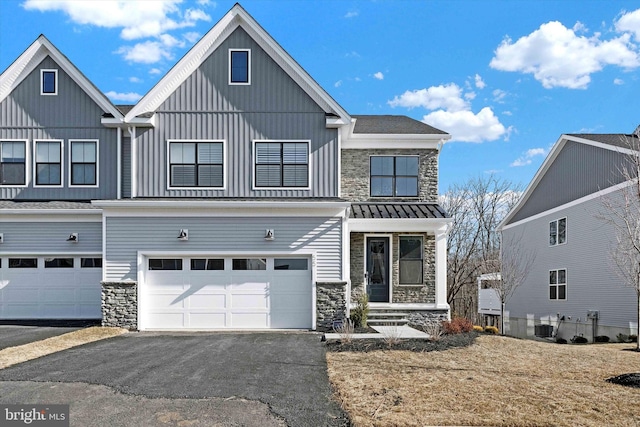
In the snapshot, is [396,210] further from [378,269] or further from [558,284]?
[558,284]

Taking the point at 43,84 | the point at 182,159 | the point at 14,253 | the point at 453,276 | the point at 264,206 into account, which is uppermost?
the point at 43,84

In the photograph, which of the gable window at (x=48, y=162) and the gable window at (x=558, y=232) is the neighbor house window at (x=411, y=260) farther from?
the gable window at (x=48, y=162)

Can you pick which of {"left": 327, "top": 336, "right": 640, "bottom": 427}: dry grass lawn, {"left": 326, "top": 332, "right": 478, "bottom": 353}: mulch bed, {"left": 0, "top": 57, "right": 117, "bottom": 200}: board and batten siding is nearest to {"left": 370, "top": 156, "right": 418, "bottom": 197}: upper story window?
{"left": 326, "top": 332, "right": 478, "bottom": 353}: mulch bed

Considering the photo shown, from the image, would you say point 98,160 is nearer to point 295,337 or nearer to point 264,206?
point 264,206

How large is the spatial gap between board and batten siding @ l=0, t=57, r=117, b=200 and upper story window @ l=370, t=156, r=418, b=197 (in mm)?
8300

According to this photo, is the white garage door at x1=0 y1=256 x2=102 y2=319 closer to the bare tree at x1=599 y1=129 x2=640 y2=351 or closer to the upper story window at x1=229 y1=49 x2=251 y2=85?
the upper story window at x1=229 y1=49 x2=251 y2=85

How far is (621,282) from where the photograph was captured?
17953 mm

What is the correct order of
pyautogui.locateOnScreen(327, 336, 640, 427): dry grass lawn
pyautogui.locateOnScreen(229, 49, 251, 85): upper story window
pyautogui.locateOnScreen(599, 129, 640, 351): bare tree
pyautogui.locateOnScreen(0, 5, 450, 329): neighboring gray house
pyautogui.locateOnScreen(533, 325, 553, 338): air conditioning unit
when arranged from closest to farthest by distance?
pyautogui.locateOnScreen(327, 336, 640, 427): dry grass lawn → pyautogui.locateOnScreen(0, 5, 450, 329): neighboring gray house → pyautogui.locateOnScreen(599, 129, 640, 351): bare tree → pyautogui.locateOnScreen(229, 49, 251, 85): upper story window → pyautogui.locateOnScreen(533, 325, 553, 338): air conditioning unit

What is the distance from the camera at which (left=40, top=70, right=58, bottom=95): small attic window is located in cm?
1720

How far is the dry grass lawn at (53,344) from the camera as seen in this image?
10.4m

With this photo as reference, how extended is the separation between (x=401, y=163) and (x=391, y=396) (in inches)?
466

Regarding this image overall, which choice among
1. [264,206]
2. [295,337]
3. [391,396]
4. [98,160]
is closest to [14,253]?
[98,160]

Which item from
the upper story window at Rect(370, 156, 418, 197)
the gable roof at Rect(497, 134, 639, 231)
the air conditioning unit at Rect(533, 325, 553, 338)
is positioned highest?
the gable roof at Rect(497, 134, 639, 231)

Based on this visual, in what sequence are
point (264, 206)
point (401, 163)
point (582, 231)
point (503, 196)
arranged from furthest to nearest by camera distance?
point (503, 196) → point (582, 231) → point (401, 163) → point (264, 206)
